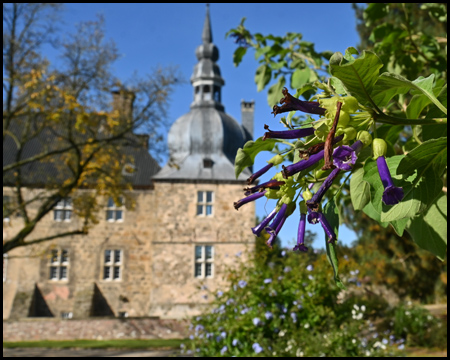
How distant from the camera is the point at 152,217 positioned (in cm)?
2442

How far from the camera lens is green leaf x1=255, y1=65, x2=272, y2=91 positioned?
334 cm

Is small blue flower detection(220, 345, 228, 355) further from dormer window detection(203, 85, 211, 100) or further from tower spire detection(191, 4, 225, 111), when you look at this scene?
dormer window detection(203, 85, 211, 100)

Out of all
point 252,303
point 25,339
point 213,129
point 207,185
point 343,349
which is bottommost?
point 25,339

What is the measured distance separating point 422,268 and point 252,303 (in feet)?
33.6

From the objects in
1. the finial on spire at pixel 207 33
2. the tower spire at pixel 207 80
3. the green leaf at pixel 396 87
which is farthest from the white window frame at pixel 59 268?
the green leaf at pixel 396 87

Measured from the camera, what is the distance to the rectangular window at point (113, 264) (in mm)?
23672

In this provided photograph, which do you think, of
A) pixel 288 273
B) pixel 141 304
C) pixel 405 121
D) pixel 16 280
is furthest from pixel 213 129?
pixel 405 121

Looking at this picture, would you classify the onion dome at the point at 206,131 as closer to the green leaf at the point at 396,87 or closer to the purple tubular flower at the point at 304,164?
the green leaf at the point at 396,87

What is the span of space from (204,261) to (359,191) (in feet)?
73.9

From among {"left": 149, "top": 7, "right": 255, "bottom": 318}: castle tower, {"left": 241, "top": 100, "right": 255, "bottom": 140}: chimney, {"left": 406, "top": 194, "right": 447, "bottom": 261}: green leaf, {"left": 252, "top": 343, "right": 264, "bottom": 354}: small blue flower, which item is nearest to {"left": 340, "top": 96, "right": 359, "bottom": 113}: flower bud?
{"left": 406, "top": 194, "right": 447, "bottom": 261}: green leaf

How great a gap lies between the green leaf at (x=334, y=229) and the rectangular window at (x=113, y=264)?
23.7 meters

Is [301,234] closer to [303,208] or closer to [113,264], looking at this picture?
[303,208]

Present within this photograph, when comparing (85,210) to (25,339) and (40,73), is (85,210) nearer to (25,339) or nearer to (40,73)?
(40,73)

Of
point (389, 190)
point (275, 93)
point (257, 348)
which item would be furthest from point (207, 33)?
point (389, 190)
